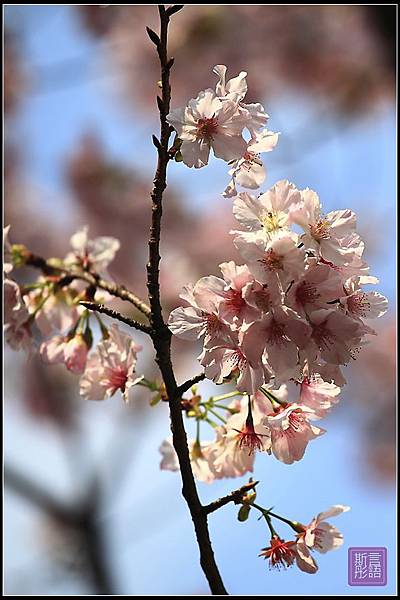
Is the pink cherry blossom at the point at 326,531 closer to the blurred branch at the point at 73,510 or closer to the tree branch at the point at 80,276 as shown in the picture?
the tree branch at the point at 80,276

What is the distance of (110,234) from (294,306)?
10.8 feet

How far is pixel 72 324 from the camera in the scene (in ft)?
3.71

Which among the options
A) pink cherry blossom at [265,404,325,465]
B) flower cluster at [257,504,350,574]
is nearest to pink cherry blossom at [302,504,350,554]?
flower cluster at [257,504,350,574]

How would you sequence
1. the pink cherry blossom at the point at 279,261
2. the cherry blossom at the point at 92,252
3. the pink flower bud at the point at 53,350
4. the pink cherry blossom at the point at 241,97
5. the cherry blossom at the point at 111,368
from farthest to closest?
the cherry blossom at the point at 92,252 → the pink flower bud at the point at 53,350 → the cherry blossom at the point at 111,368 → the pink cherry blossom at the point at 241,97 → the pink cherry blossom at the point at 279,261

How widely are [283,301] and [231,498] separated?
0.24 m

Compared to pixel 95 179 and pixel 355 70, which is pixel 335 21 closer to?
pixel 355 70

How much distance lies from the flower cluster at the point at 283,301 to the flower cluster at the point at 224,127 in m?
0.08

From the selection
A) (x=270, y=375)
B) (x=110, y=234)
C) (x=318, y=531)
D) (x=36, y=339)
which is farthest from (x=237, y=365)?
(x=110, y=234)

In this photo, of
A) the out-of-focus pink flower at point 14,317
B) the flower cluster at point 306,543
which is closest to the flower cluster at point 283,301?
the flower cluster at point 306,543

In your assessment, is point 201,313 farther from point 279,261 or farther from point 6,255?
point 6,255

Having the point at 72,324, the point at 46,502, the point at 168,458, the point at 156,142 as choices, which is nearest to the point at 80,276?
the point at 72,324

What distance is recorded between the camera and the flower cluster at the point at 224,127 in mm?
774

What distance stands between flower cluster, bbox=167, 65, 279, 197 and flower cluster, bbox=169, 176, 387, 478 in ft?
0.25

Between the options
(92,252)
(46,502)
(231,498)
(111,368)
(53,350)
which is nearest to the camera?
(231,498)
